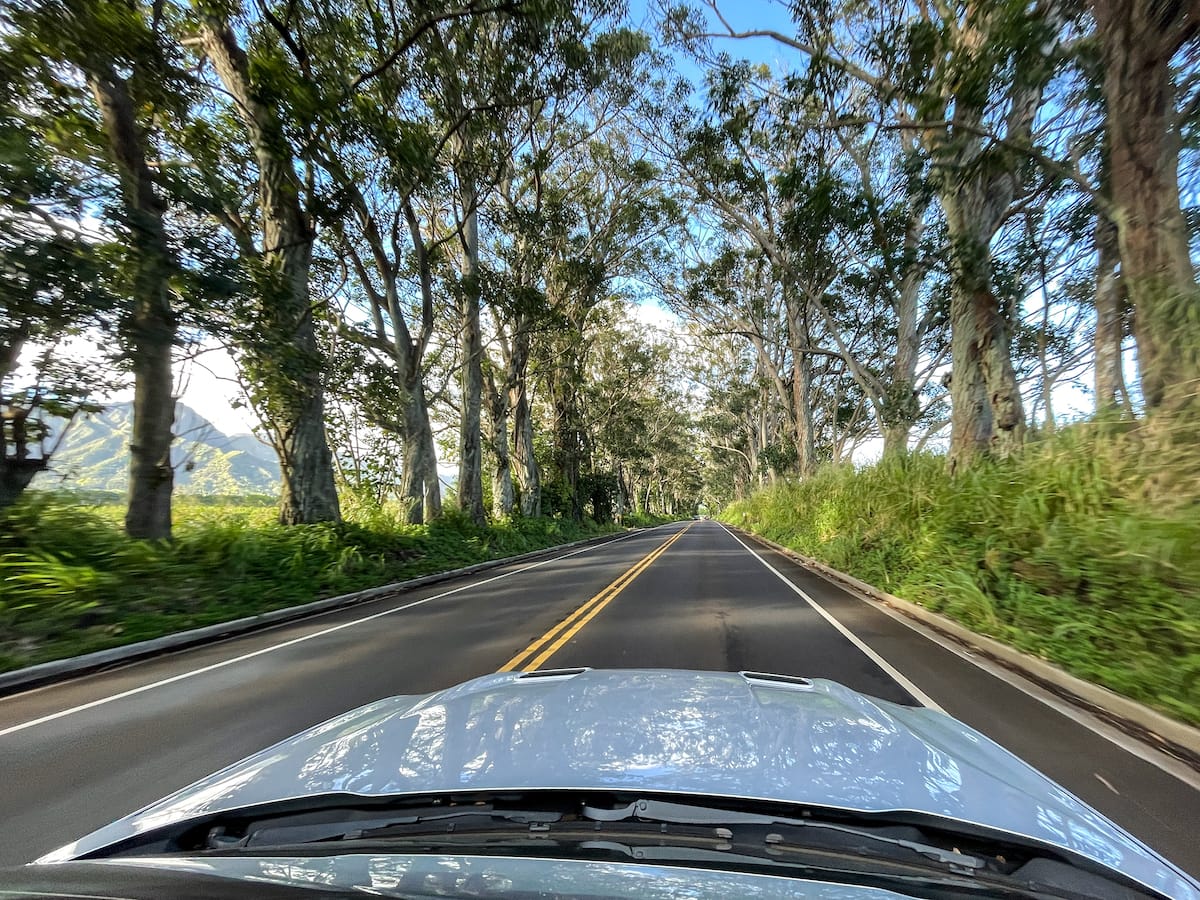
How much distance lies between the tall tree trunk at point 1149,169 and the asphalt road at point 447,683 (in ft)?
13.6

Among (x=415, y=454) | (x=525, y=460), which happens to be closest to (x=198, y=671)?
(x=415, y=454)

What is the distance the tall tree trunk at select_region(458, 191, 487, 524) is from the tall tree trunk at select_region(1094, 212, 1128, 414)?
15.3 meters

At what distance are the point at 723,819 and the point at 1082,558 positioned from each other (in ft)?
20.1

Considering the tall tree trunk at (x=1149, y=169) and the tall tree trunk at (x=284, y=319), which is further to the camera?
the tall tree trunk at (x=284, y=319)

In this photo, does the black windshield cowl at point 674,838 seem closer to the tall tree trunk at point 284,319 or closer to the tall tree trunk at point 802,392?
the tall tree trunk at point 284,319

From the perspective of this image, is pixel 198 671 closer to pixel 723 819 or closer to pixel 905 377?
pixel 723 819

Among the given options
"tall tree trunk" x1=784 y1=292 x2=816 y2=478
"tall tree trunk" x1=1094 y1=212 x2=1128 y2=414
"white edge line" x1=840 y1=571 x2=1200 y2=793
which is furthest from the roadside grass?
"tall tree trunk" x1=784 y1=292 x2=816 y2=478

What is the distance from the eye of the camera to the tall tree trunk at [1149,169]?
6.70 meters

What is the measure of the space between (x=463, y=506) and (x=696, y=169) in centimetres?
1349

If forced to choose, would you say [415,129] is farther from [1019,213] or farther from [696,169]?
[1019,213]

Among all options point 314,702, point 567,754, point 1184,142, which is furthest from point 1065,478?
point 314,702

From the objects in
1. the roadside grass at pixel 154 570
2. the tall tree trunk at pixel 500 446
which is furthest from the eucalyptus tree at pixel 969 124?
the tall tree trunk at pixel 500 446

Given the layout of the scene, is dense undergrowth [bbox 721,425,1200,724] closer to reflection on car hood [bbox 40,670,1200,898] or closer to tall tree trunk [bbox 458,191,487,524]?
reflection on car hood [bbox 40,670,1200,898]

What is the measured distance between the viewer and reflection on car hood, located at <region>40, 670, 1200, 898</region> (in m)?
2.05
